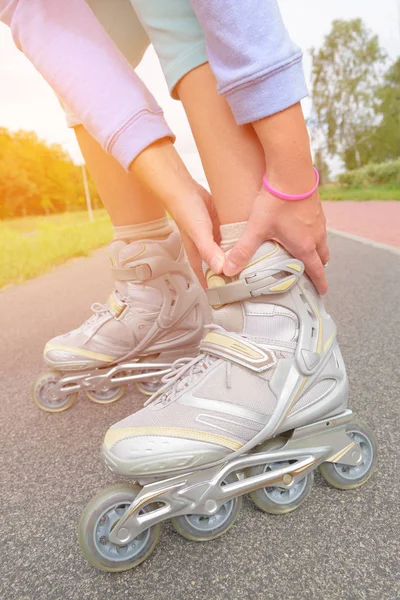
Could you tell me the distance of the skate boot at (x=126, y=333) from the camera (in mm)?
1117

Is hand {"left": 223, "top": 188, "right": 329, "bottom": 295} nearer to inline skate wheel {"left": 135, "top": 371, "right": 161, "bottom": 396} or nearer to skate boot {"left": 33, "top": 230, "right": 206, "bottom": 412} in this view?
skate boot {"left": 33, "top": 230, "right": 206, "bottom": 412}

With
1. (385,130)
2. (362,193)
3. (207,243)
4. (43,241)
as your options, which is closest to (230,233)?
(207,243)

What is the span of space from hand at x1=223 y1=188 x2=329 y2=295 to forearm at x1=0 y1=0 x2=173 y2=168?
0.70ft

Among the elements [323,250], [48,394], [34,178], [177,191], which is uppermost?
[34,178]

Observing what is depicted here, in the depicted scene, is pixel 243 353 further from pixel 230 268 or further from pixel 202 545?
pixel 202 545

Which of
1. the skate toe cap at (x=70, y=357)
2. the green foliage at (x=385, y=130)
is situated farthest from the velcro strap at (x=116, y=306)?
the green foliage at (x=385, y=130)

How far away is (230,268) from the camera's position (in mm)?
704

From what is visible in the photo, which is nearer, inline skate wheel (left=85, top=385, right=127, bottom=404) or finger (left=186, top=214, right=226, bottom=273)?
finger (left=186, top=214, right=226, bottom=273)

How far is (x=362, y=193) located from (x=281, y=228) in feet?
27.7

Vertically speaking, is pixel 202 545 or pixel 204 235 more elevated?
pixel 204 235

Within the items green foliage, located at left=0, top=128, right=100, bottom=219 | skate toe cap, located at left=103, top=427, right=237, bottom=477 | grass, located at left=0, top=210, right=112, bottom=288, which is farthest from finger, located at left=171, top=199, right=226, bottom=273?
green foliage, located at left=0, top=128, right=100, bottom=219

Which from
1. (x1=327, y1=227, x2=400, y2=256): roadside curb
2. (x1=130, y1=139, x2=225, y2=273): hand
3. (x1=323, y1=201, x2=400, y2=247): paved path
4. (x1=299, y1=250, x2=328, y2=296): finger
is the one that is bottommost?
(x1=323, y1=201, x2=400, y2=247): paved path

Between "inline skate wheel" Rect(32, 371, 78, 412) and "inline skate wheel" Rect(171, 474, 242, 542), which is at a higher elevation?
"inline skate wheel" Rect(32, 371, 78, 412)

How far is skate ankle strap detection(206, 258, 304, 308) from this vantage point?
2.32 ft
